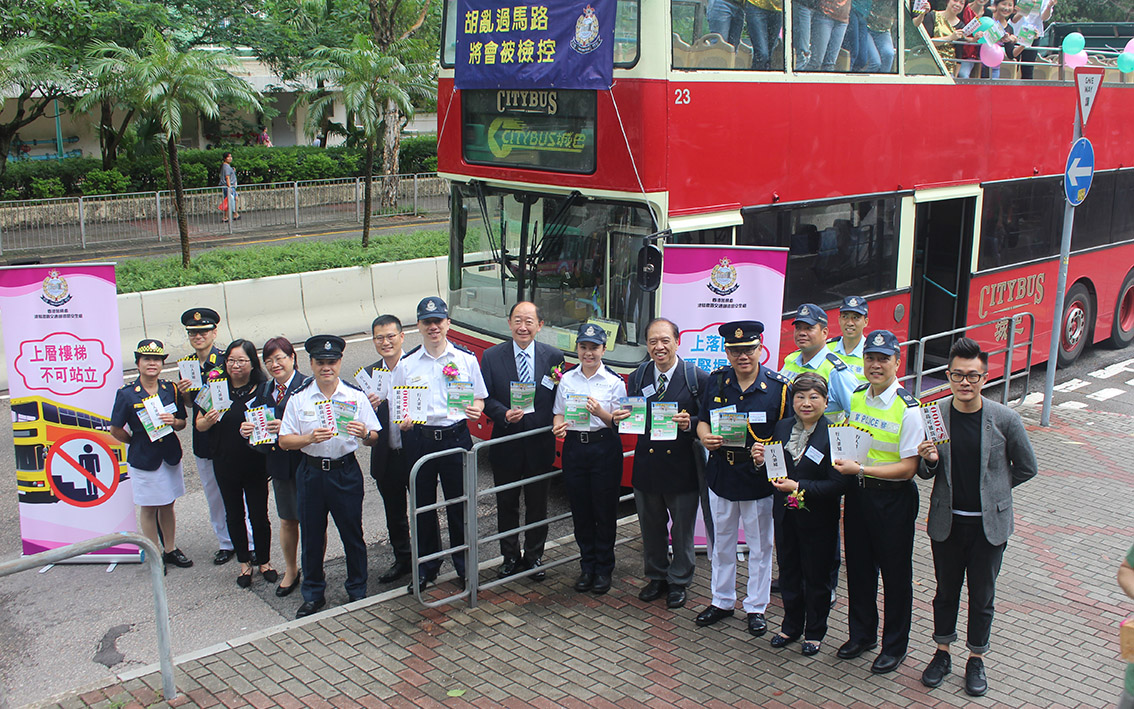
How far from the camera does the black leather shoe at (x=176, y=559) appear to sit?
7418mm

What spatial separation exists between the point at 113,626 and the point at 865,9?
7834 mm

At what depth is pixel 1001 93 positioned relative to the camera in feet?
35.1

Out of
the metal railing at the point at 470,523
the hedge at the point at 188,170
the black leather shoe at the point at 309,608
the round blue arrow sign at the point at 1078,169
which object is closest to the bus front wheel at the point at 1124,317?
the round blue arrow sign at the point at 1078,169

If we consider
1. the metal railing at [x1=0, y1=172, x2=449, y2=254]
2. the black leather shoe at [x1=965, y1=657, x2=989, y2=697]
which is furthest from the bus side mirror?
the metal railing at [x1=0, y1=172, x2=449, y2=254]

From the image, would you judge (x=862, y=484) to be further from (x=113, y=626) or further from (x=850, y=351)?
(x=113, y=626)

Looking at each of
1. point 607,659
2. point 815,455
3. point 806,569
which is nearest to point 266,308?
point 607,659

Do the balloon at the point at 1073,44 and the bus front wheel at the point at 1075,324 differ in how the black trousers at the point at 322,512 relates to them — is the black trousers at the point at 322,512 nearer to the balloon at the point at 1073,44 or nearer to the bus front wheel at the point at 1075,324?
the balloon at the point at 1073,44

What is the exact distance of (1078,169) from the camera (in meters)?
10.0

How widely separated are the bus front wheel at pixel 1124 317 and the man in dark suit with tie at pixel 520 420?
34.4 feet

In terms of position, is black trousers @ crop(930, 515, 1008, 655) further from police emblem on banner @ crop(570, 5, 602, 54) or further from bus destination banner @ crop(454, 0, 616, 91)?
police emblem on banner @ crop(570, 5, 602, 54)

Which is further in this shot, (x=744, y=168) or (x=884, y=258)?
(x=884, y=258)

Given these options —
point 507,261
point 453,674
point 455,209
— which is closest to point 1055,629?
point 453,674

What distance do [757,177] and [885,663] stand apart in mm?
4135

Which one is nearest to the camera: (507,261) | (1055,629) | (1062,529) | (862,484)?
(862,484)
